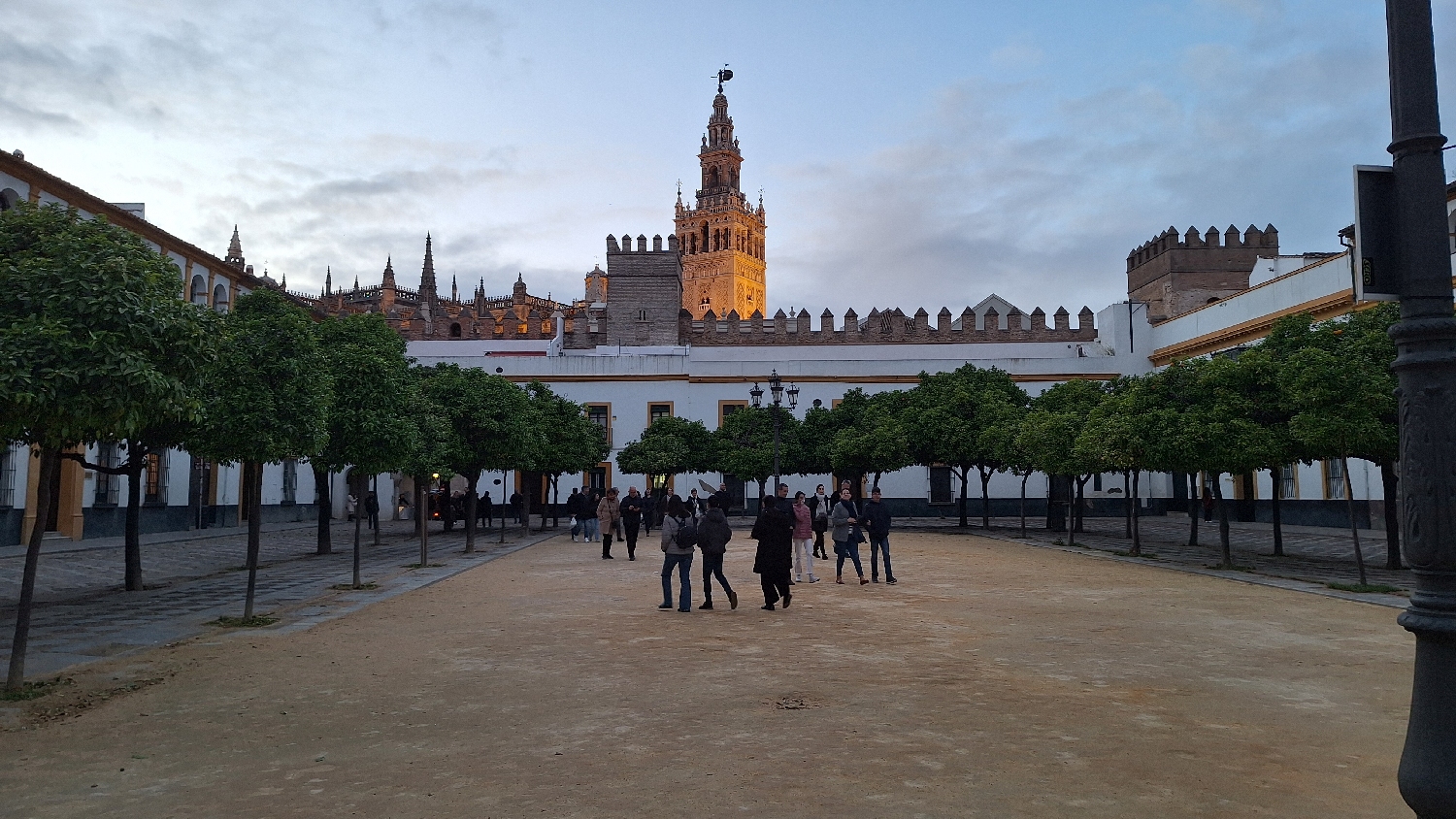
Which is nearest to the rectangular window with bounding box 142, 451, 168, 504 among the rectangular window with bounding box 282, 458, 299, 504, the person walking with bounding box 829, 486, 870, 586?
the rectangular window with bounding box 282, 458, 299, 504

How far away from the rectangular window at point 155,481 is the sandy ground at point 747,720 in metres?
22.2

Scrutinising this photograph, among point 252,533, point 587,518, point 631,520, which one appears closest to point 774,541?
point 252,533

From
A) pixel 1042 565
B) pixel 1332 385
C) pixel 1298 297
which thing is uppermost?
pixel 1298 297

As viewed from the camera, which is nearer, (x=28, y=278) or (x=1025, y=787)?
(x=1025, y=787)

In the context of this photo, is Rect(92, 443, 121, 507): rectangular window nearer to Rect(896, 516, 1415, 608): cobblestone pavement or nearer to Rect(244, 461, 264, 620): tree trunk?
Rect(244, 461, 264, 620): tree trunk

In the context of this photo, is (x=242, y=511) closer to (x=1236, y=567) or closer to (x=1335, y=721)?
(x=1236, y=567)

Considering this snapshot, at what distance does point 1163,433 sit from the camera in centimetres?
1798

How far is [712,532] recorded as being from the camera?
12.0 m

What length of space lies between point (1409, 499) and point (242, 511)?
38.5 metres

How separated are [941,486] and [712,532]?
34156 mm

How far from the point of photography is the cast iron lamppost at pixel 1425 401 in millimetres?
3182

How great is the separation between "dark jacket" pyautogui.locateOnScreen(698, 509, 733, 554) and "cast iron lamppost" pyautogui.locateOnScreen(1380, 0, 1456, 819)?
8871 mm

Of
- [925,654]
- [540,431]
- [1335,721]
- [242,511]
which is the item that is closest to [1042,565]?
[925,654]

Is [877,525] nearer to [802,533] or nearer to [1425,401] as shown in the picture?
[802,533]
